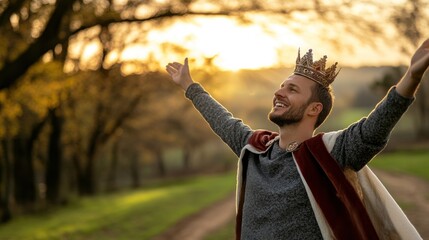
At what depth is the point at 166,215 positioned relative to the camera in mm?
17547

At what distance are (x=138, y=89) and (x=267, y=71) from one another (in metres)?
13.2

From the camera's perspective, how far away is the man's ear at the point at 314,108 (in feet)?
10.4

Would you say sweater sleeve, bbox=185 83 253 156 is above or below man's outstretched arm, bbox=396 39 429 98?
above

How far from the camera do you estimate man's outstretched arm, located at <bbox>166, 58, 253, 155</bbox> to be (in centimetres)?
359

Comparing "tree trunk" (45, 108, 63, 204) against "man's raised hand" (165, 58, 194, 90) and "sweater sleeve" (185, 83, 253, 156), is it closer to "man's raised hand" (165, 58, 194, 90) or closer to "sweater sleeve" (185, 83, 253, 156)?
"man's raised hand" (165, 58, 194, 90)

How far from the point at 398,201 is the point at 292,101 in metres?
12.8

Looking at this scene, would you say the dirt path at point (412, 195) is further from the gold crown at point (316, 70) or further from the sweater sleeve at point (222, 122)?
the gold crown at point (316, 70)

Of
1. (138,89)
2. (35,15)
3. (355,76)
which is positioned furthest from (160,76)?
(355,76)

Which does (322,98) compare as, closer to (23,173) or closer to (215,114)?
(215,114)

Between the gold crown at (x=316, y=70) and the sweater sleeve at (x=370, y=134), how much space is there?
380mm

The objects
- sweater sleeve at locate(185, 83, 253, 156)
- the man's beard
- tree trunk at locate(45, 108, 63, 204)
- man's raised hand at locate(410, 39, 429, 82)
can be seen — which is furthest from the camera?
tree trunk at locate(45, 108, 63, 204)

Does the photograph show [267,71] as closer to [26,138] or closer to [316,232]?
[316,232]

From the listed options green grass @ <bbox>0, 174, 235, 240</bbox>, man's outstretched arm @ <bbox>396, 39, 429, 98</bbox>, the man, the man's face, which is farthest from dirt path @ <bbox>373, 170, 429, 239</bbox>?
man's outstretched arm @ <bbox>396, 39, 429, 98</bbox>

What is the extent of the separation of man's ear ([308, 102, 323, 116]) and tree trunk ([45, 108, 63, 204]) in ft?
67.7
